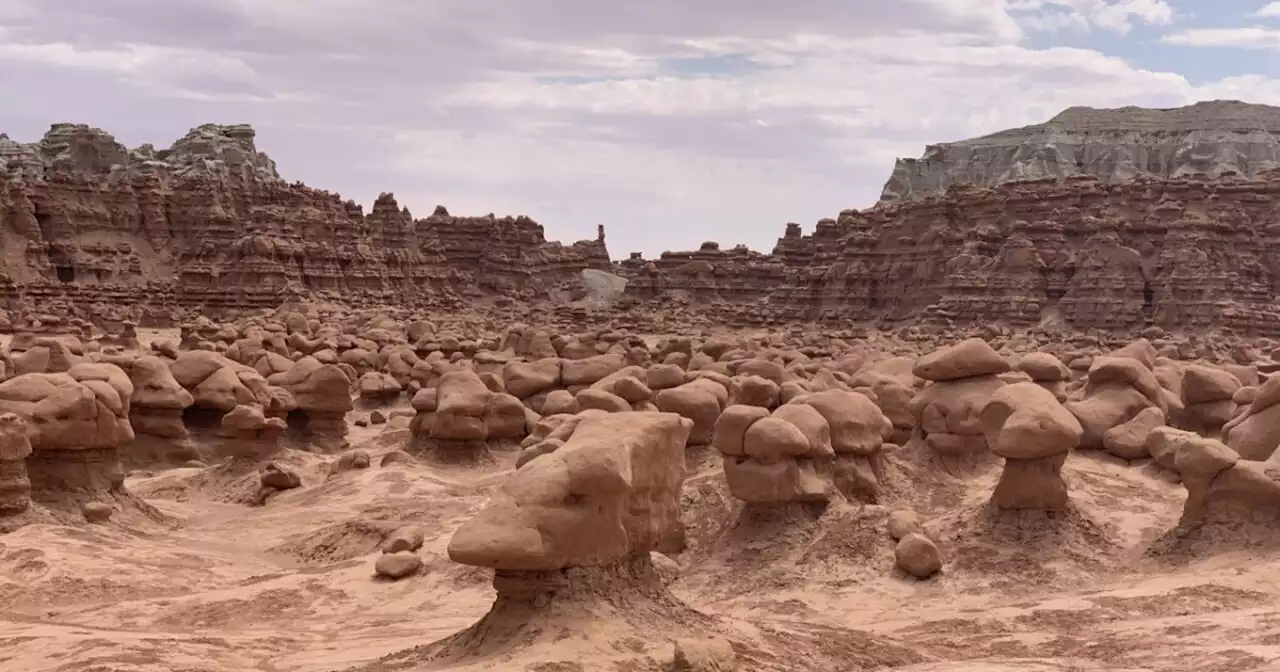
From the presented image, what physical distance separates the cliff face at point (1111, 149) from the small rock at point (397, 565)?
Answer: 175 ft

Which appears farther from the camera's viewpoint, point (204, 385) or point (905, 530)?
point (204, 385)

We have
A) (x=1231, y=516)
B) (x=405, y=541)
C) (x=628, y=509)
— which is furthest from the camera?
(x=405, y=541)

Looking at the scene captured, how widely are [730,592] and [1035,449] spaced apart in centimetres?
302

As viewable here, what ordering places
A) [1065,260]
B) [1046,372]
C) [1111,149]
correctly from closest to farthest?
1. [1046,372]
2. [1065,260]
3. [1111,149]

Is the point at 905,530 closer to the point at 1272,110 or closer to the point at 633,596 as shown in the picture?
the point at 633,596

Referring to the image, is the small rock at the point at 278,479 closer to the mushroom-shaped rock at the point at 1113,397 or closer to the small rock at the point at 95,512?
the small rock at the point at 95,512

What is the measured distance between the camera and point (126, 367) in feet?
58.6

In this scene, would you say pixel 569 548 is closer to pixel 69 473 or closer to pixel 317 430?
pixel 69 473

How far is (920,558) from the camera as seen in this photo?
11453mm

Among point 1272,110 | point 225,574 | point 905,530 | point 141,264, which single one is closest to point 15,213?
point 141,264

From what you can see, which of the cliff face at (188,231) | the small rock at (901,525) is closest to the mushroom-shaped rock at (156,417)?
the small rock at (901,525)

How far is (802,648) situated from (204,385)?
12927mm

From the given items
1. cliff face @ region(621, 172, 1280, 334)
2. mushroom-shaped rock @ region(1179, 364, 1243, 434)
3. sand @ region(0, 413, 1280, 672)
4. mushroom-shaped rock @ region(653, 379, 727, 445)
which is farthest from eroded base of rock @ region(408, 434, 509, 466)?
cliff face @ region(621, 172, 1280, 334)

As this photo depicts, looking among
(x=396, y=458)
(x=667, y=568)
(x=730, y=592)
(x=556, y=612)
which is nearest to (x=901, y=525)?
(x=730, y=592)
